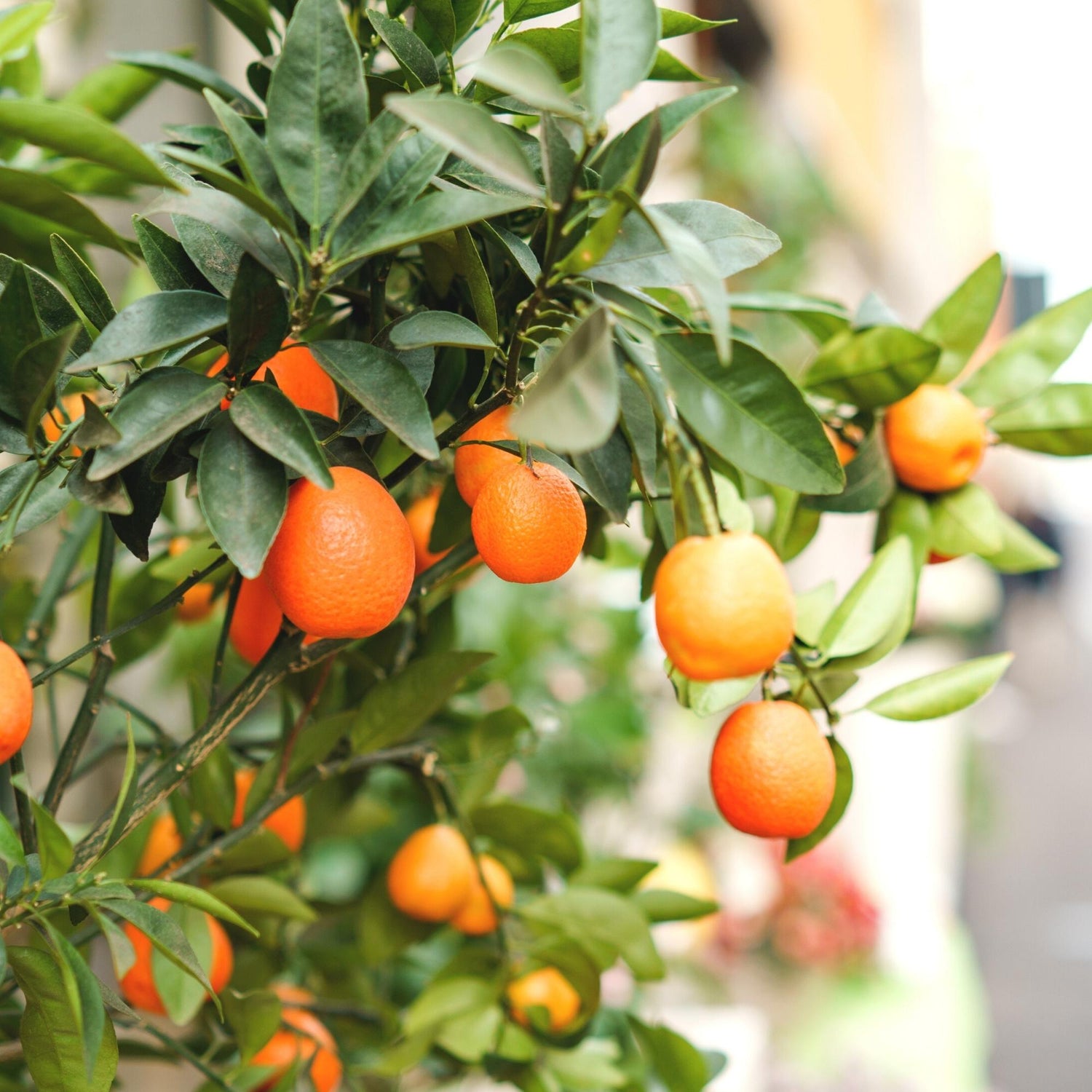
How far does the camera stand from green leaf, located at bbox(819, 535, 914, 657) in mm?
412

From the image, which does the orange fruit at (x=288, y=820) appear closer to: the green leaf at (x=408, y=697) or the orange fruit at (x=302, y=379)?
the green leaf at (x=408, y=697)

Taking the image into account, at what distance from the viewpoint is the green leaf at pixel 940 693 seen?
40 centimetres

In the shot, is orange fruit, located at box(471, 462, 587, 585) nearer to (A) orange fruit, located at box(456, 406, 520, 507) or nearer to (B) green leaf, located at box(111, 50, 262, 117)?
(A) orange fruit, located at box(456, 406, 520, 507)

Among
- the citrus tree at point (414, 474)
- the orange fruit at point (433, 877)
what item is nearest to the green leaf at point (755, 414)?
the citrus tree at point (414, 474)

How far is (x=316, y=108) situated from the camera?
0.29 m

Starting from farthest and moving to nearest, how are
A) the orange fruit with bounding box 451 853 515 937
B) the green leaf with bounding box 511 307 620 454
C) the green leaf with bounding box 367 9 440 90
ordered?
the orange fruit with bounding box 451 853 515 937 < the green leaf with bounding box 367 9 440 90 < the green leaf with bounding box 511 307 620 454

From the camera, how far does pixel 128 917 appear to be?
1.01 ft

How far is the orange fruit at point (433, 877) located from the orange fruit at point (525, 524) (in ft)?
0.83

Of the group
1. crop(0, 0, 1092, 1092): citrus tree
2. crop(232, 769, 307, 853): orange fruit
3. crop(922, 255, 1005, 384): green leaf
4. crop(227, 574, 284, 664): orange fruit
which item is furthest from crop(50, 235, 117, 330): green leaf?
crop(922, 255, 1005, 384): green leaf

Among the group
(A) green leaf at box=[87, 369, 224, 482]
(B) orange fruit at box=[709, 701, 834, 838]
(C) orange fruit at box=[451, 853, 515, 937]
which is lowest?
(C) orange fruit at box=[451, 853, 515, 937]

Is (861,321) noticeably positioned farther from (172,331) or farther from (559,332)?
(172,331)

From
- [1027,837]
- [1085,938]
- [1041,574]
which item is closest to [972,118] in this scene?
[1041,574]

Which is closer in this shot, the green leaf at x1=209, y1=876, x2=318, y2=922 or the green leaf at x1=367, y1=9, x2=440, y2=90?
the green leaf at x1=367, y1=9, x2=440, y2=90

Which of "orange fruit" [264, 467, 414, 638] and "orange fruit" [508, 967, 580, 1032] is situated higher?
"orange fruit" [264, 467, 414, 638]
